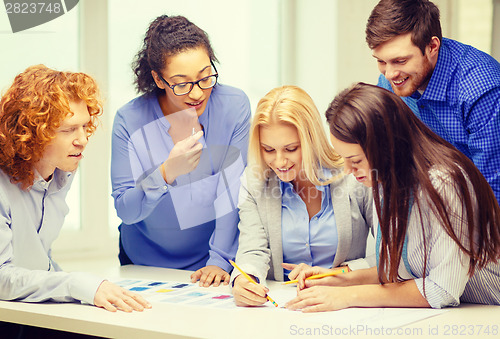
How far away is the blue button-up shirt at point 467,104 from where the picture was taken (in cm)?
174

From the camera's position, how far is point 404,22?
1.77m

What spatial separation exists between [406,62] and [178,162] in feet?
2.53

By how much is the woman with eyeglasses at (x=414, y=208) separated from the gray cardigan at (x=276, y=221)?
1.00 ft

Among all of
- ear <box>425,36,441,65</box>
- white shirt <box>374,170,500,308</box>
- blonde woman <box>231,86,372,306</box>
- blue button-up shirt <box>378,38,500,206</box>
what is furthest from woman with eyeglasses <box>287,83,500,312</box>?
ear <box>425,36,441,65</box>

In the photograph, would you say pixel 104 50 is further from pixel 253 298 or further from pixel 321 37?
pixel 253 298

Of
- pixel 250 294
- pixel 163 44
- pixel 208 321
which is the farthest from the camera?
pixel 163 44

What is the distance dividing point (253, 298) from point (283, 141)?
1.54ft

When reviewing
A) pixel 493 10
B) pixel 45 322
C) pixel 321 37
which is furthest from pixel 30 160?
pixel 493 10

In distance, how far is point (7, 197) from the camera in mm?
1567

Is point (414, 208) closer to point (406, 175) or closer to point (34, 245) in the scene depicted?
point (406, 175)

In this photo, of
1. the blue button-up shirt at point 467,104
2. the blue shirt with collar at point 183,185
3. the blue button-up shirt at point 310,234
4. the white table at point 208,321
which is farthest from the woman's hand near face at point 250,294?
the blue button-up shirt at point 467,104

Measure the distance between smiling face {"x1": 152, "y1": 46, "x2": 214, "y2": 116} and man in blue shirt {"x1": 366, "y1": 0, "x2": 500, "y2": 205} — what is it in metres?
0.54

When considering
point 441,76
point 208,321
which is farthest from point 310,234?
point 441,76

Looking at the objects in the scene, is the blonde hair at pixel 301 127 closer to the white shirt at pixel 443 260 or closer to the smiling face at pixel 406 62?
the smiling face at pixel 406 62
